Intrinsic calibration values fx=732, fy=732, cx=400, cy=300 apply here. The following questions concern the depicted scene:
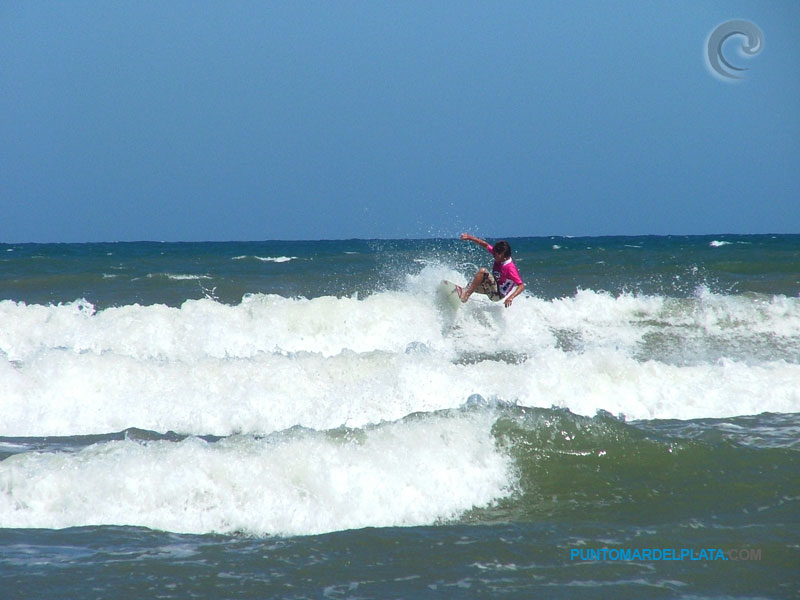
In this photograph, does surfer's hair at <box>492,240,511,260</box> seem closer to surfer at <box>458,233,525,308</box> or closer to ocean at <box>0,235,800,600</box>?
surfer at <box>458,233,525,308</box>

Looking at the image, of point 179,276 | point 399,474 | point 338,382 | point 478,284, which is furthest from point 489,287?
point 179,276

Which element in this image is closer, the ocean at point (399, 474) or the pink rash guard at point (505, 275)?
the ocean at point (399, 474)

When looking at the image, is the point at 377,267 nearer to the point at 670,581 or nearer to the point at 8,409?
the point at 8,409

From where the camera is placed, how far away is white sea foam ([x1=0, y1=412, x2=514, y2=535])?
5.14 meters

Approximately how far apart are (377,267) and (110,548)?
750 inches

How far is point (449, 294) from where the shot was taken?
1293 cm

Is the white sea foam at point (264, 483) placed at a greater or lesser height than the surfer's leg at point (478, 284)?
lesser

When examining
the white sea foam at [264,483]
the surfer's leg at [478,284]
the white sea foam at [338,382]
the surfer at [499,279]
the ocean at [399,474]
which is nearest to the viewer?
the ocean at [399,474]

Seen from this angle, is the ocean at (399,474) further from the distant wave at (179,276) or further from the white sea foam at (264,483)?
the distant wave at (179,276)

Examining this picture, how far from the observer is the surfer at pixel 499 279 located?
1111 cm

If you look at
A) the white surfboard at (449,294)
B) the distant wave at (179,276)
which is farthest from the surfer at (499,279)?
the distant wave at (179,276)

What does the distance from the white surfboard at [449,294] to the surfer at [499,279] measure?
0.90 m

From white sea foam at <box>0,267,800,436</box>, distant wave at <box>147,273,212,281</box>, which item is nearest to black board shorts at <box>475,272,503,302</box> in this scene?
white sea foam at <box>0,267,800,436</box>

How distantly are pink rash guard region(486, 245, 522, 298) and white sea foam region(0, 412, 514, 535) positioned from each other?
17.9 ft
